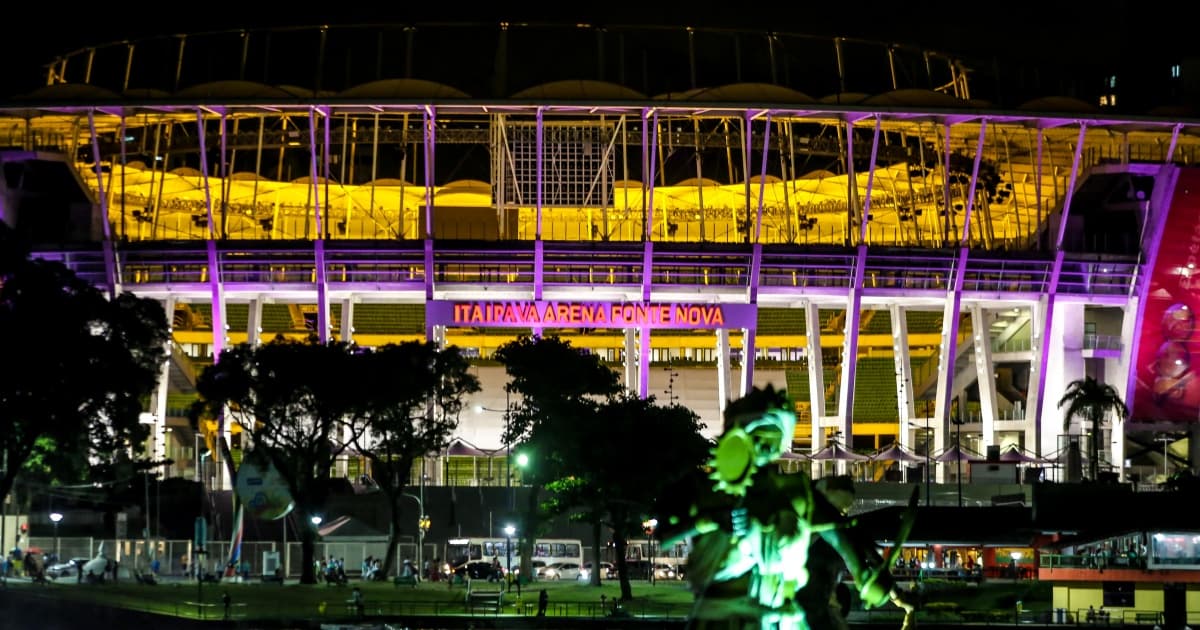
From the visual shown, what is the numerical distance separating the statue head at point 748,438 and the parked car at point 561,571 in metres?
65.9

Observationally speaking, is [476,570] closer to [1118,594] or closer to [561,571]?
[561,571]

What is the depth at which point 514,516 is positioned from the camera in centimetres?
10250

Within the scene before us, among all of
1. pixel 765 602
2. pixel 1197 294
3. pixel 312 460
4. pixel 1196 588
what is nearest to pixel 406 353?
pixel 312 460

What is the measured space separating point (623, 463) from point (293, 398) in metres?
17.3

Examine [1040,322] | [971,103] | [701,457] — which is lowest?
[701,457]

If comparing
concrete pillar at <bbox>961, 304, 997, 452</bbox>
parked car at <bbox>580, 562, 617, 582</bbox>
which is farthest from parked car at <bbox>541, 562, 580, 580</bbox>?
concrete pillar at <bbox>961, 304, 997, 452</bbox>

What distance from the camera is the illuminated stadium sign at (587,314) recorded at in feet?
379

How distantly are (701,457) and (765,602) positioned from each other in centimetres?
5672

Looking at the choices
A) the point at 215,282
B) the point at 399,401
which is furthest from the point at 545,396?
the point at 215,282

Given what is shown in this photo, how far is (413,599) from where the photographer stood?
236 ft

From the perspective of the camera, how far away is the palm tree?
11219cm

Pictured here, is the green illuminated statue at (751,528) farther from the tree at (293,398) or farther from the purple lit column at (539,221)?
the purple lit column at (539,221)

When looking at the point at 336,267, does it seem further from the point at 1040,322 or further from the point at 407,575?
the point at 1040,322

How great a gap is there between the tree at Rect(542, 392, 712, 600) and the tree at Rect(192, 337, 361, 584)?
423 inches
